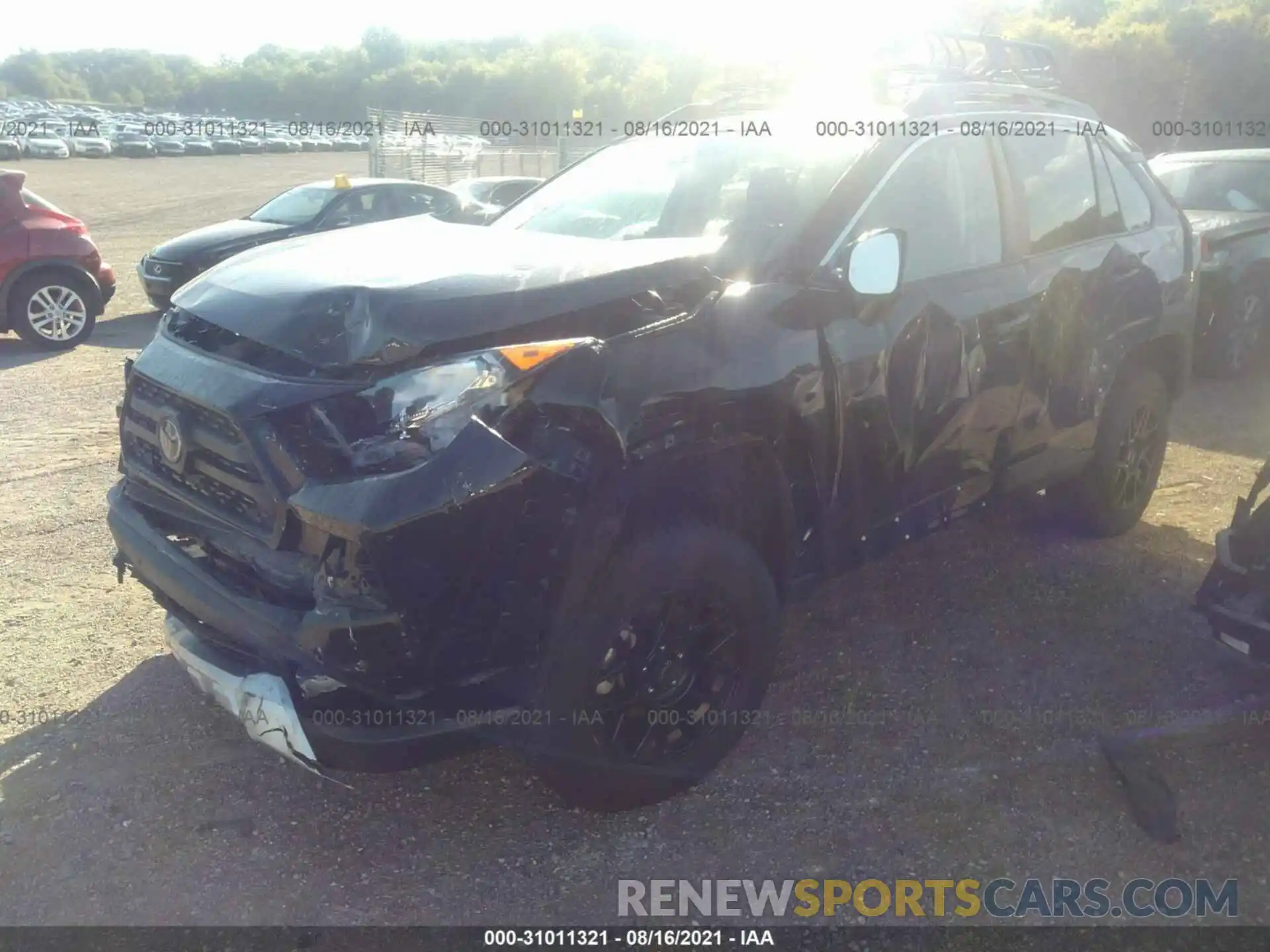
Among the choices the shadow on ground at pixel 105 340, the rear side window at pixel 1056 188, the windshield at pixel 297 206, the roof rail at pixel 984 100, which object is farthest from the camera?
the windshield at pixel 297 206

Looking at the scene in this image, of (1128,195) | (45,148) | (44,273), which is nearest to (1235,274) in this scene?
(1128,195)

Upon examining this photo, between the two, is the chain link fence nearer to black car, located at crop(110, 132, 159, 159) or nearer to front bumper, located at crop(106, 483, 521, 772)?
front bumper, located at crop(106, 483, 521, 772)

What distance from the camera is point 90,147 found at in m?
47.7

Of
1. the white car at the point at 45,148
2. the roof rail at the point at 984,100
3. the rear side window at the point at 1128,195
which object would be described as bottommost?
the white car at the point at 45,148

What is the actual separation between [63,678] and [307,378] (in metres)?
1.90

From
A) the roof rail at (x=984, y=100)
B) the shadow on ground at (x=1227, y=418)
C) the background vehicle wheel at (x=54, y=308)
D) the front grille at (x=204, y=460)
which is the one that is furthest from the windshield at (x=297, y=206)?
the front grille at (x=204, y=460)

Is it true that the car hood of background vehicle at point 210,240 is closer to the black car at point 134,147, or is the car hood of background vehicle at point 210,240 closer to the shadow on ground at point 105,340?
the shadow on ground at point 105,340

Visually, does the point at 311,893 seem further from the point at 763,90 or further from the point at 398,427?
the point at 763,90

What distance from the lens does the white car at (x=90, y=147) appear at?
47250 millimetres

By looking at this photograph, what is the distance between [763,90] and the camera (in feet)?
14.9

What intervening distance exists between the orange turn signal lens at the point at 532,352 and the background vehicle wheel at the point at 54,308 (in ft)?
28.3

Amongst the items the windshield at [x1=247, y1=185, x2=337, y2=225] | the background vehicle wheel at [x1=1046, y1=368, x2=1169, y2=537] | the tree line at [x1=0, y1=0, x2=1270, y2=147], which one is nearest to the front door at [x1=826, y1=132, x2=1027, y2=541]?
the background vehicle wheel at [x1=1046, y1=368, x2=1169, y2=537]

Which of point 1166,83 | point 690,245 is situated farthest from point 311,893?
point 1166,83

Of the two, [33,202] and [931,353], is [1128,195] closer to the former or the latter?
[931,353]
